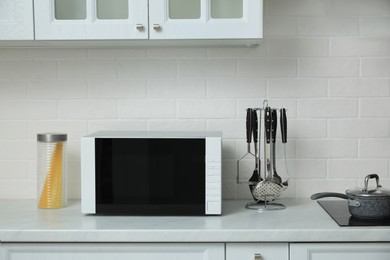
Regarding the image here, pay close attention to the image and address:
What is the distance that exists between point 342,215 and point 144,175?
2.46 feet

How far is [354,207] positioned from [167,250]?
2.26 feet

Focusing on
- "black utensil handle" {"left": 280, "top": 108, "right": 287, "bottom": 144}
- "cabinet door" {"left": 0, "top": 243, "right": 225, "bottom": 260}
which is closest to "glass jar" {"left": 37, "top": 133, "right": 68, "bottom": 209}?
"cabinet door" {"left": 0, "top": 243, "right": 225, "bottom": 260}

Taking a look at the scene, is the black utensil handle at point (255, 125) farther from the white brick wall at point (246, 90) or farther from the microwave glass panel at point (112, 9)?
the microwave glass panel at point (112, 9)

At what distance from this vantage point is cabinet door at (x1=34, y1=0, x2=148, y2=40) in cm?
242

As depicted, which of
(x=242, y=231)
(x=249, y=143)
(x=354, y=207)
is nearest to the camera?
(x=242, y=231)

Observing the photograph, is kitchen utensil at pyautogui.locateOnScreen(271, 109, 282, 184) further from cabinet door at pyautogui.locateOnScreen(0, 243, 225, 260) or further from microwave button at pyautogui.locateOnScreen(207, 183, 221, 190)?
cabinet door at pyautogui.locateOnScreen(0, 243, 225, 260)

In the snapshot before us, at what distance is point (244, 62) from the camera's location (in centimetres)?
278

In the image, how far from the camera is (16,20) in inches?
96.0

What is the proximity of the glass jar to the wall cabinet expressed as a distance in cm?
42

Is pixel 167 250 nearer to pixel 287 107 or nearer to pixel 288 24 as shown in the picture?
pixel 287 107

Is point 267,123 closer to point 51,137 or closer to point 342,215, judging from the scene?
point 342,215

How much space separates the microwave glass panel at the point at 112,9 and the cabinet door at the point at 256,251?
93 cm

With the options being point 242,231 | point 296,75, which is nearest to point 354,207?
point 242,231

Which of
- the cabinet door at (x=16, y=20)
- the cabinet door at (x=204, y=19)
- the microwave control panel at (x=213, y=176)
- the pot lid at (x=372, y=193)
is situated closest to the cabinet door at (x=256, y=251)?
the microwave control panel at (x=213, y=176)
